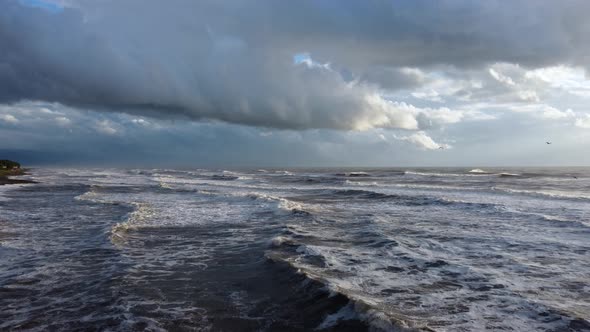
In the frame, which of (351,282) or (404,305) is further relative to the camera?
(351,282)

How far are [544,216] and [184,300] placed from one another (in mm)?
20797

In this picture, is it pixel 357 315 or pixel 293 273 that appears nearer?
pixel 357 315

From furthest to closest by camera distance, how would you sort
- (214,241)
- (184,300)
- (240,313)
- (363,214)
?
(363,214) → (214,241) → (184,300) → (240,313)

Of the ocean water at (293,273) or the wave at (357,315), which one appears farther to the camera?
the ocean water at (293,273)

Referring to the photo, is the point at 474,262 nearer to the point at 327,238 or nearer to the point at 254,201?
the point at 327,238

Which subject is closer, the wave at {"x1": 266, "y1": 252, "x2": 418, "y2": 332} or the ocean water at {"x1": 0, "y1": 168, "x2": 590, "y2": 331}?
the wave at {"x1": 266, "y1": 252, "x2": 418, "y2": 332}

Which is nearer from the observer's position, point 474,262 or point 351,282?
point 351,282

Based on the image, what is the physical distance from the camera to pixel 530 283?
1093cm

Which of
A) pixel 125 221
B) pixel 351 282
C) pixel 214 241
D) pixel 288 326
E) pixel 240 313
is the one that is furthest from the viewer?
pixel 125 221

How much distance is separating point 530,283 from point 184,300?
8.83 meters

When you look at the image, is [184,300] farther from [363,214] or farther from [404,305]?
[363,214]

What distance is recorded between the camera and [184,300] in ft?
31.2

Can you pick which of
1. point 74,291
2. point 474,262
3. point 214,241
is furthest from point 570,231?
point 74,291

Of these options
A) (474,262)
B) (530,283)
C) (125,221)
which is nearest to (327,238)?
(474,262)
